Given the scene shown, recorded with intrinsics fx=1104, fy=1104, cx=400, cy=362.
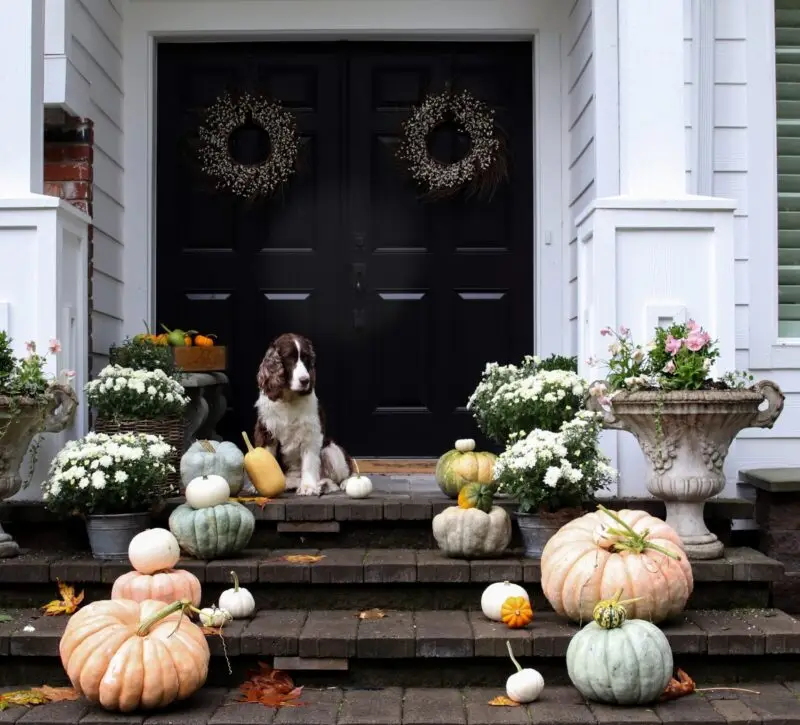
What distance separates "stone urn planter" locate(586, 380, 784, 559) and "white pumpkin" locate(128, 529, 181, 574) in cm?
188

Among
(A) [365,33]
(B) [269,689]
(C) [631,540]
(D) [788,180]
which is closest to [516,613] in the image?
(C) [631,540]

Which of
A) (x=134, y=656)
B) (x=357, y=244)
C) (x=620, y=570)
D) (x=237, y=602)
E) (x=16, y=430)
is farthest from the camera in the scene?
(x=357, y=244)

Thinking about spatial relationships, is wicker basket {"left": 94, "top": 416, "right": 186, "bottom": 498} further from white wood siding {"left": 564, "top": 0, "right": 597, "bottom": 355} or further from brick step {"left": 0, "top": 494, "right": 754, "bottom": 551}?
white wood siding {"left": 564, "top": 0, "right": 597, "bottom": 355}

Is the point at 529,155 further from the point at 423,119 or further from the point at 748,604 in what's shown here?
the point at 748,604

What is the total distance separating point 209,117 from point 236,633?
12.6 ft

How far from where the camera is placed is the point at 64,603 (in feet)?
14.3

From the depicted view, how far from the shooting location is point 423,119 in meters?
6.83

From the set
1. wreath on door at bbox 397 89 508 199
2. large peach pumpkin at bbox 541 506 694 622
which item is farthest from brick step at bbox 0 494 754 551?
wreath on door at bbox 397 89 508 199

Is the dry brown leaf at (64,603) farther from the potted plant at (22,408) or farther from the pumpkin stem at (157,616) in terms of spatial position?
the pumpkin stem at (157,616)

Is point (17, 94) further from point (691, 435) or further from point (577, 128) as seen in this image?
point (691, 435)

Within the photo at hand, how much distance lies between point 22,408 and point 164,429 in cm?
96

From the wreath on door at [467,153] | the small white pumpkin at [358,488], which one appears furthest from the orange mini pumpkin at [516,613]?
the wreath on door at [467,153]

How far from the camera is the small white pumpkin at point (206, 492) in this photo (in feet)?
14.9

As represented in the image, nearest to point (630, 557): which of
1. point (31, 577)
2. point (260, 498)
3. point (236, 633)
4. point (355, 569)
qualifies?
point (355, 569)
